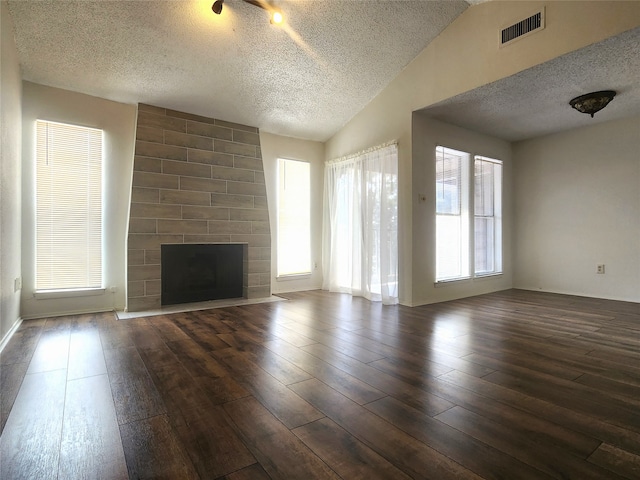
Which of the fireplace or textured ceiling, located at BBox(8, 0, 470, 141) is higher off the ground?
textured ceiling, located at BBox(8, 0, 470, 141)

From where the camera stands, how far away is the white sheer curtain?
4676 millimetres

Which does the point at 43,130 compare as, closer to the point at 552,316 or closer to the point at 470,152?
the point at 470,152

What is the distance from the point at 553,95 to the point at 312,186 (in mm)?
3559

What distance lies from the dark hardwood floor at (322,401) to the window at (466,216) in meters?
1.68

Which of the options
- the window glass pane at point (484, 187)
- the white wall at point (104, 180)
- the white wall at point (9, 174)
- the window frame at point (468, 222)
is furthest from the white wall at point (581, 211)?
the white wall at point (9, 174)

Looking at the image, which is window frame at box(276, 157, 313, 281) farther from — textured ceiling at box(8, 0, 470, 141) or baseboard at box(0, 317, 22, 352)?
baseboard at box(0, 317, 22, 352)

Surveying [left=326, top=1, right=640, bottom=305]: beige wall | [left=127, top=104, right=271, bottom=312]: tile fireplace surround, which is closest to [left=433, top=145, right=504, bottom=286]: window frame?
[left=326, top=1, right=640, bottom=305]: beige wall

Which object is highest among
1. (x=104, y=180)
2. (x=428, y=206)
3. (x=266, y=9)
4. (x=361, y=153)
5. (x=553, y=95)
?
(x=266, y=9)

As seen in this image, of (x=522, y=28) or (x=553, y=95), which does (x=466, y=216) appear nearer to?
(x=553, y=95)

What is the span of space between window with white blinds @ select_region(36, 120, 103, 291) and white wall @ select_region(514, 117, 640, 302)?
Result: 6455mm

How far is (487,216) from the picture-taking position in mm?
5621

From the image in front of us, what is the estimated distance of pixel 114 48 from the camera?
136 inches

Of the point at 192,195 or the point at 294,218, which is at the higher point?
the point at 192,195

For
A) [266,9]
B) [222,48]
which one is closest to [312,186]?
[222,48]
